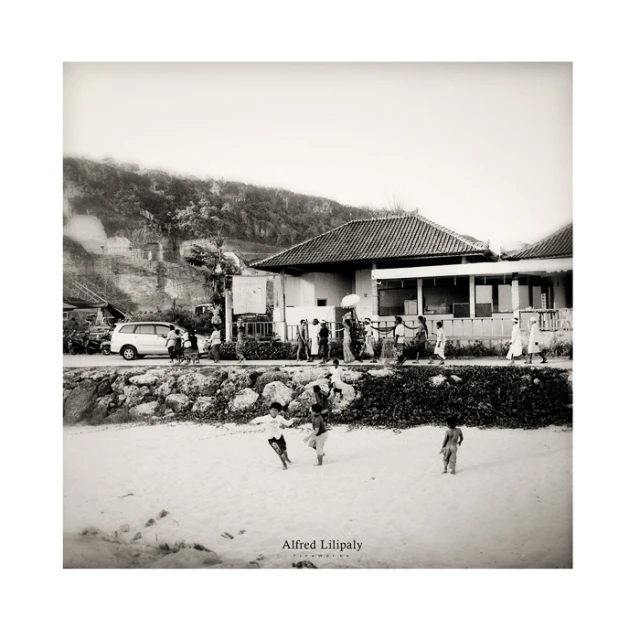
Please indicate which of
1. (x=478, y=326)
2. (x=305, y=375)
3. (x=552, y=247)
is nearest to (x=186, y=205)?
(x=305, y=375)

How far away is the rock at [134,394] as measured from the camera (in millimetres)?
7629

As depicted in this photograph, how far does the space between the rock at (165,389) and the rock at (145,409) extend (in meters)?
0.11

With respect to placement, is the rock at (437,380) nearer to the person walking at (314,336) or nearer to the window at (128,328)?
the person walking at (314,336)

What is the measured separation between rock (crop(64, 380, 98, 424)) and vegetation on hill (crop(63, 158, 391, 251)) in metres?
1.93

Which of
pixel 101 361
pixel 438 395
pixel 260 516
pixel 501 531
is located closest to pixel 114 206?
pixel 101 361

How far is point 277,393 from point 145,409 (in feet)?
5.43

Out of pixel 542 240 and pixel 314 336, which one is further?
pixel 314 336

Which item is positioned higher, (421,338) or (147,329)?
(147,329)

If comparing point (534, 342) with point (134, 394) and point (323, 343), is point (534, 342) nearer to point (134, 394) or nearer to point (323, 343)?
point (323, 343)

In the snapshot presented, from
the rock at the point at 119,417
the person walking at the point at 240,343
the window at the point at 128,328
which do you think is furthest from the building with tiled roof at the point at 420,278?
the rock at the point at 119,417

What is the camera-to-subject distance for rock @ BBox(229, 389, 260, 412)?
7.55 metres

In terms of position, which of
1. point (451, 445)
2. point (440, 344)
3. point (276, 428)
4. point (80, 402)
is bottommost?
point (451, 445)

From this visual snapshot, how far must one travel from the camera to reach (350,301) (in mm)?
7711

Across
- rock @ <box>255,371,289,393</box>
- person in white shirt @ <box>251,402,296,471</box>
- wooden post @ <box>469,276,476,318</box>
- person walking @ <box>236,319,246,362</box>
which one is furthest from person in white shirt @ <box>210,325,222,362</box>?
wooden post @ <box>469,276,476,318</box>
